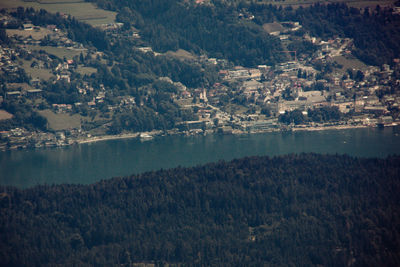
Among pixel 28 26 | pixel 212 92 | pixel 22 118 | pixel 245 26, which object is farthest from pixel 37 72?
pixel 245 26

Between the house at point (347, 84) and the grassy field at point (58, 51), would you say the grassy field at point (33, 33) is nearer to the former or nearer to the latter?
the grassy field at point (58, 51)

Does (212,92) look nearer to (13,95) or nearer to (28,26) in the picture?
(13,95)

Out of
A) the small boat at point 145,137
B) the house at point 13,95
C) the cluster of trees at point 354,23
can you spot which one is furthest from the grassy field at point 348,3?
the house at point 13,95

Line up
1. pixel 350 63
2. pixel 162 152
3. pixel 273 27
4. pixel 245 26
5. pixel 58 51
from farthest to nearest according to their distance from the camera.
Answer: pixel 273 27
pixel 245 26
pixel 58 51
pixel 350 63
pixel 162 152

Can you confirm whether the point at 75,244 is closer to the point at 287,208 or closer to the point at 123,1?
the point at 287,208

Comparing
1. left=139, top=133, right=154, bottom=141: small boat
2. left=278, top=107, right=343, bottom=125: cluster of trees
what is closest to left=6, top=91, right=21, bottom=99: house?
left=139, top=133, right=154, bottom=141: small boat

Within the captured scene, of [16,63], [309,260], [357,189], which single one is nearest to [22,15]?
[16,63]
